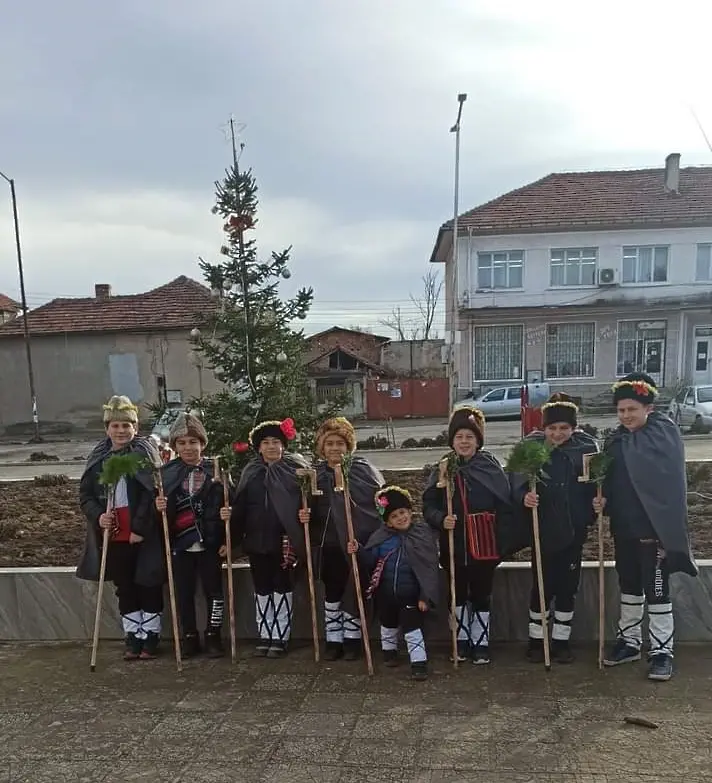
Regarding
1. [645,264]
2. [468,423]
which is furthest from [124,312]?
[468,423]

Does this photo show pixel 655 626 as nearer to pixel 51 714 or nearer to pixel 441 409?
pixel 51 714

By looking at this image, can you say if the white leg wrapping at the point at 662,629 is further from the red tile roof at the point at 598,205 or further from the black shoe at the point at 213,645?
the red tile roof at the point at 598,205

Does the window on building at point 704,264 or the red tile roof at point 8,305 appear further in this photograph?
the red tile roof at point 8,305

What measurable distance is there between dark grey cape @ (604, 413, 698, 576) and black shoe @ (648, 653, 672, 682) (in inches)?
21.3

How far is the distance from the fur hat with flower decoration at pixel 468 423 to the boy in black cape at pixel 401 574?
1.79ft

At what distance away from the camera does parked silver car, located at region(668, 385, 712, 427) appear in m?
17.9

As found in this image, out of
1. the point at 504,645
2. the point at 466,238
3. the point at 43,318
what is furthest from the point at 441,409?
the point at 504,645

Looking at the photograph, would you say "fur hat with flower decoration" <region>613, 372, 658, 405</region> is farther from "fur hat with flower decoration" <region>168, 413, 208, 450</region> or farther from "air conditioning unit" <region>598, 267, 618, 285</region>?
"air conditioning unit" <region>598, 267, 618, 285</region>

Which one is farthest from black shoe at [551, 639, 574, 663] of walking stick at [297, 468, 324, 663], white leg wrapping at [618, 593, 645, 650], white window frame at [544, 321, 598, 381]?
white window frame at [544, 321, 598, 381]

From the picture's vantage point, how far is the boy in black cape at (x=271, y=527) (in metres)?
4.51

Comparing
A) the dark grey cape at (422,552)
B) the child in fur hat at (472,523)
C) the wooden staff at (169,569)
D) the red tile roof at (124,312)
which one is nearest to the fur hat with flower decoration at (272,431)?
the wooden staff at (169,569)

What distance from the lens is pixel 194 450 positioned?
15.3ft

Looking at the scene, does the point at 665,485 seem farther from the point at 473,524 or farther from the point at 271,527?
the point at 271,527

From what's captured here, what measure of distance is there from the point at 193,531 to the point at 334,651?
128 cm
